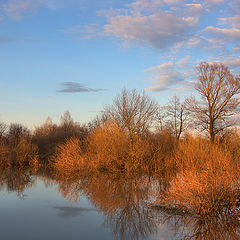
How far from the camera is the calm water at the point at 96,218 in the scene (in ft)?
22.2

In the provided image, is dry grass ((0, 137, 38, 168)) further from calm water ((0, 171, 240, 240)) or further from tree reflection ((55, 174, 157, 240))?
calm water ((0, 171, 240, 240))

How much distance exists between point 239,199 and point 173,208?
2.09m

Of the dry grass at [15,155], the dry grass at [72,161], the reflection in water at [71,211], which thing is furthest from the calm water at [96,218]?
the dry grass at [15,155]

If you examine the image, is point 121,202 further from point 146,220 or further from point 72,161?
point 72,161

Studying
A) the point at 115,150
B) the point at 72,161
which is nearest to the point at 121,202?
the point at 115,150

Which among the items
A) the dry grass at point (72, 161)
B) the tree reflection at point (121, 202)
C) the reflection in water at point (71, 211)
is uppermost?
the dry grass at point (72, 161)

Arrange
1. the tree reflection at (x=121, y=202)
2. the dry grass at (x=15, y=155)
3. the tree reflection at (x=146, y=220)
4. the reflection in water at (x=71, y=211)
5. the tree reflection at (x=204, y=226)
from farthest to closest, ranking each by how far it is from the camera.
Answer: the dry grass at (x=15, y=155) < the reflection in water at (x=71, y=211) < the tree reflection at (x=121, y=202) < the tree reflection at (x=146, y=220) < the tree reflection at (x=204, y=226)

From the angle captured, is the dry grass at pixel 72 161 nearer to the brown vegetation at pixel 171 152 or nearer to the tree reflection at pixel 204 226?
the brown vegetation at pixel 171 152

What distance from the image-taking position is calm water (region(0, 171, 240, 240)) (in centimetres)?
678

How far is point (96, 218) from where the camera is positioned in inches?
328

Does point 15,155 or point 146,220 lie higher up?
point 15,155

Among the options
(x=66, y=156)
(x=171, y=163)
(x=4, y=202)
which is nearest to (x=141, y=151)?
(x=171, y=163)

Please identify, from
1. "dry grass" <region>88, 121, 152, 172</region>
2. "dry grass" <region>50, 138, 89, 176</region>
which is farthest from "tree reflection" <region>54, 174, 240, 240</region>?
"dry grass" <region>50, 138, 89, 176</region>

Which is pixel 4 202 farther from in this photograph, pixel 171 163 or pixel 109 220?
pixel 171 163
